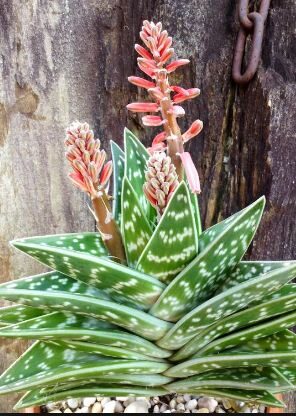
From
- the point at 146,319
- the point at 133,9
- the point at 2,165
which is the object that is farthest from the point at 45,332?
the point at 133,9

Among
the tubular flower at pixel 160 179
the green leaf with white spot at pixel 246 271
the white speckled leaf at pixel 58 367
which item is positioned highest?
the tubular flower at pixel 160 179

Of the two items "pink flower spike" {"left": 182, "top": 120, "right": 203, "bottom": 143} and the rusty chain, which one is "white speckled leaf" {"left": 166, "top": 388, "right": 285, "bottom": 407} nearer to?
"pink flower spike" {"left": 182, "top": 120, "right": 203, "bottom": 143}

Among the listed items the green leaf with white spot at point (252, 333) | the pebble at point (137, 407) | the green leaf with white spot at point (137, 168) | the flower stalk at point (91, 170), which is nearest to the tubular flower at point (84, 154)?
the flower stalk at point (91, 170)

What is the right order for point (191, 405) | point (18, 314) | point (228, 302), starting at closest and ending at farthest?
point (228, 302) → point (18, 314) → point (191, 405)

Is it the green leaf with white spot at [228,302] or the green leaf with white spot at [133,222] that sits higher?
the green leaf with white spot at [133,222]

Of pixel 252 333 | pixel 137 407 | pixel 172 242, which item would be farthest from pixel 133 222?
pixel 137 407

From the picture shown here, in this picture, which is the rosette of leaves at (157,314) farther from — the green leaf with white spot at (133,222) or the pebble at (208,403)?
the pebble at (208,403)

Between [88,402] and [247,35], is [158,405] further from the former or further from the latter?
[247,35]

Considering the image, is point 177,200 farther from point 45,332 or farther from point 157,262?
point 45,332
